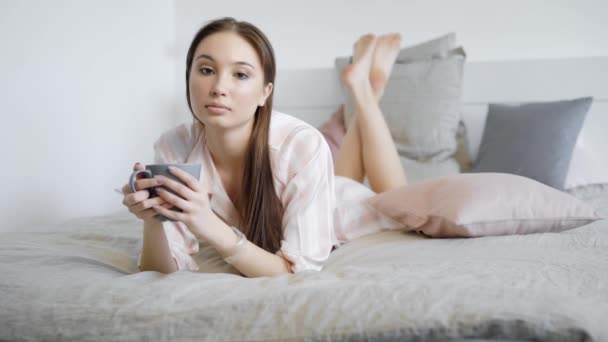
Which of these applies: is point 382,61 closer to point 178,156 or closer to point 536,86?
point 536,86

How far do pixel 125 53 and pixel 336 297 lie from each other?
85.5 inches

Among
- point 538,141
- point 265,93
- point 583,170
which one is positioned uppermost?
point 265,93

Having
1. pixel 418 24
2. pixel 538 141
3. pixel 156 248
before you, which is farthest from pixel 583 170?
pixel 156 248

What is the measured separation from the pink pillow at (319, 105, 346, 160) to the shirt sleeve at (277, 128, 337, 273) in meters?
1.19

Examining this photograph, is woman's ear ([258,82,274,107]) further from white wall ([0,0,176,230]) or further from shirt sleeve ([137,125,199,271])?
white wall ([0,0,176,230])

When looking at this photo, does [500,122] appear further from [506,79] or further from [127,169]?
[127,169]

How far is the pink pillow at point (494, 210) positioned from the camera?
1.26 meters

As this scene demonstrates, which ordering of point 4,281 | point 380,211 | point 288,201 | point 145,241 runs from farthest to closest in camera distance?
point 380,211 → point 288,201 → point 145,241 → point 4,281

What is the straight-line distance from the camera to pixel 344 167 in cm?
198

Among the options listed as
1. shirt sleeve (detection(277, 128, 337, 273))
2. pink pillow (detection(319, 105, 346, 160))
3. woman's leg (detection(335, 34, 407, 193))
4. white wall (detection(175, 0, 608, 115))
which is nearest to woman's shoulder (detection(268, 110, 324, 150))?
shirt sleeve (detection(277, 128, 337, 273))

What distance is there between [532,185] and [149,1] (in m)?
2.28

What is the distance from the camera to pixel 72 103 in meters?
2.07

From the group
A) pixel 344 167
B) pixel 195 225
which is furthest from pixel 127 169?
pixel 195 225

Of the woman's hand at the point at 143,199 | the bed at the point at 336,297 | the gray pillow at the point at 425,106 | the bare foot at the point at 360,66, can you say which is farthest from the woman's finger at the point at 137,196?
the gray pillow at the point at 425,106
